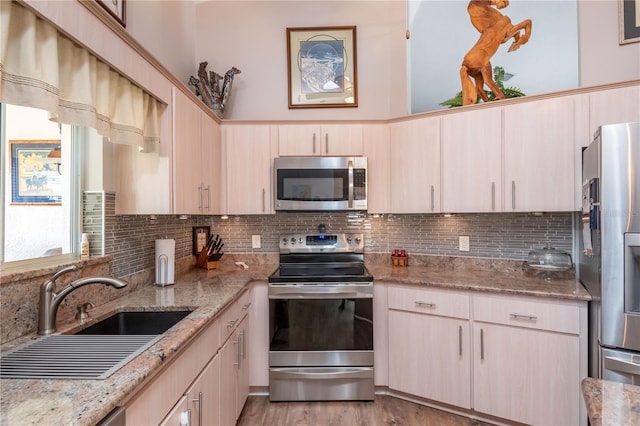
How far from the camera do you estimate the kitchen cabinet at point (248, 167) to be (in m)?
2.69

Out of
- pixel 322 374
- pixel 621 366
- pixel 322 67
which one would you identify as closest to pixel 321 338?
pixel 322 374

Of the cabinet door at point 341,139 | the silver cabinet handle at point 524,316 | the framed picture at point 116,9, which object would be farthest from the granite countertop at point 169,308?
the framed picture at point 116,9

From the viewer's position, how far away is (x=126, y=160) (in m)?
1.79

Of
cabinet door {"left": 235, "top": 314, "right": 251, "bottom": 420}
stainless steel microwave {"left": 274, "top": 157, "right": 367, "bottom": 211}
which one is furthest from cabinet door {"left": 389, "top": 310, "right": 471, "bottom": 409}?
cabinet door {"left": 235, "top": 314, "right": 251, "bottom": 420}

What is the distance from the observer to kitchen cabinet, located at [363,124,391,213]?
104 inches

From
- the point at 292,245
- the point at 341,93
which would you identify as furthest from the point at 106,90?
the point at 341,93

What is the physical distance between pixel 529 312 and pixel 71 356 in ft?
7.29

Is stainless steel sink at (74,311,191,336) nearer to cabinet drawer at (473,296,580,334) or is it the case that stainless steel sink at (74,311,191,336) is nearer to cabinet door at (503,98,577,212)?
cabinet drawer at (473,296,580,334)

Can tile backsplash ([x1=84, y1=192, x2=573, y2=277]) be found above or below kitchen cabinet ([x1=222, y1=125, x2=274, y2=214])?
below

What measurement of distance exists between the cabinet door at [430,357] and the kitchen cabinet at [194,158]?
155 cm

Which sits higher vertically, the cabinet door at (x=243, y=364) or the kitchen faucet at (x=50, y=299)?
the kitchen faucet at (x=50, y=299)

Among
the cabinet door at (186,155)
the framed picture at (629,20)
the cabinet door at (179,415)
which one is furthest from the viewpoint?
the framed picture at (629,20)

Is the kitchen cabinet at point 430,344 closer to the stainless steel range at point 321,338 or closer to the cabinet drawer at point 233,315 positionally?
the stainless steel range at point 321,338

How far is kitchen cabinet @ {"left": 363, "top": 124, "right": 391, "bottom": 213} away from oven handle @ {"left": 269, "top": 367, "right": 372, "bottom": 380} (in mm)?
1198
